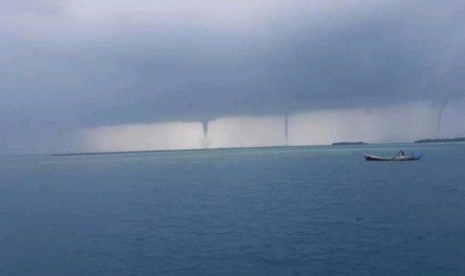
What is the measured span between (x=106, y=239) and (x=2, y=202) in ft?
176

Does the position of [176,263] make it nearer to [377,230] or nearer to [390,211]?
[377,230]

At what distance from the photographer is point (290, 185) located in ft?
341

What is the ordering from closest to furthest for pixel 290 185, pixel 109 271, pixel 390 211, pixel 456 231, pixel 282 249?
1. pixel 109 271
2. pixel 282 249
3. pixel 456 231
4. pixel 390 211
5. pixel 290 185

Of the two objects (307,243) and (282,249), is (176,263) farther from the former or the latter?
(307,243)

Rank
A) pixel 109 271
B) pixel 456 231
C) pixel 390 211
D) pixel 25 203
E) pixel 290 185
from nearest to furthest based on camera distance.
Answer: pixel 109 271
pixel 456 231
pixel 390 211
pixel 25 203
pixel 290 185

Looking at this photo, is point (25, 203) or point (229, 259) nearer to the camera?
point (229, 259)

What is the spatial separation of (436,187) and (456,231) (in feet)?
150

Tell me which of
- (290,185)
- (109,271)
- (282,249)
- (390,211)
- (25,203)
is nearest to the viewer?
(109,271)

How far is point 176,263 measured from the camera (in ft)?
129

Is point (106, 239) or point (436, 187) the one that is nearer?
point (106, 239)

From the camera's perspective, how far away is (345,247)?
43.3 m

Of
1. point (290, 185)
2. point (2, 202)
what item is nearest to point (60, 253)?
point (2, 202)

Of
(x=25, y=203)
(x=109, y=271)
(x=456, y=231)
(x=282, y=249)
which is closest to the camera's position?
(x=109, y=271)

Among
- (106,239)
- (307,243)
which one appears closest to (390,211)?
(307,243)
